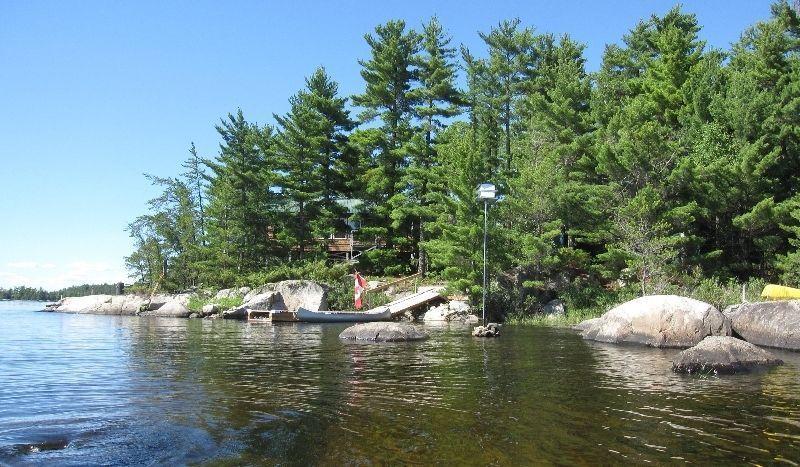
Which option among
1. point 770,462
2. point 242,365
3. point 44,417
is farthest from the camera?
point 242,365

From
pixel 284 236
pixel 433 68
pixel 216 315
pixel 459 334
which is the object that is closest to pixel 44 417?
pixel 459 334

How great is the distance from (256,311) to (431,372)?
2437 centimetres

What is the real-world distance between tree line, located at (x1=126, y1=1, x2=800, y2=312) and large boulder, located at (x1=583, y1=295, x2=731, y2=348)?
976cm

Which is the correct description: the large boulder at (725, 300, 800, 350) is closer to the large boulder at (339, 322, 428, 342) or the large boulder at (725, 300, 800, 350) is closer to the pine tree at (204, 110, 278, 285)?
the large boulder at (339, 322, 428, 342)

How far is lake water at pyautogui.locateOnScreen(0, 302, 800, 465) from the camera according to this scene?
6.38 m

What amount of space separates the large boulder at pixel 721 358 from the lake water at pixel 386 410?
0.64 meters

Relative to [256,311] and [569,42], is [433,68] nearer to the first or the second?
[569,42]

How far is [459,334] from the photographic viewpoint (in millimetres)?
23109

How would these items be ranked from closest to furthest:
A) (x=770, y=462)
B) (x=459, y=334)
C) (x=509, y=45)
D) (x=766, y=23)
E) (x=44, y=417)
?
(x=770, y=462)
(x=44, y=417)
(x=459, y=334)
(x=766, y=23)
(x=509, y=45)

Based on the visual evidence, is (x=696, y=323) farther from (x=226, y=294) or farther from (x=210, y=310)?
(x=226, y=294)

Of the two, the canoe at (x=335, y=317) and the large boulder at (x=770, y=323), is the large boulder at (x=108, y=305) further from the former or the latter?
the large boulder at (x=770, y=323)

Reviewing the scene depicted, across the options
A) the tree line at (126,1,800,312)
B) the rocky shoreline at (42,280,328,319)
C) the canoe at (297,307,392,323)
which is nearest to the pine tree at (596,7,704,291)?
the tree line at (126,1,800,312)

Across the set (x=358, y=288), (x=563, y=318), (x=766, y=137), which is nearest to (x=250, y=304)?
(x=358, y=288)

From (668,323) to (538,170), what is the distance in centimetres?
1592
